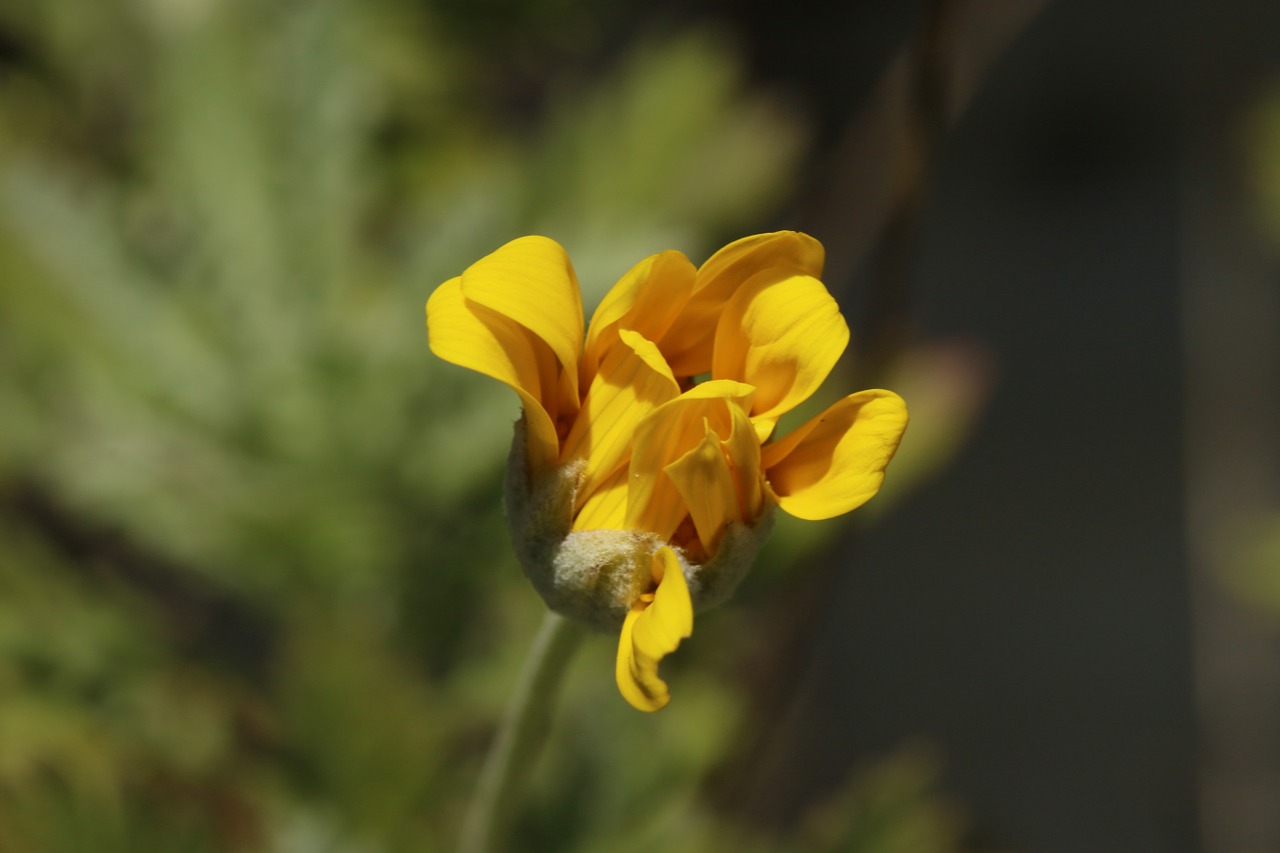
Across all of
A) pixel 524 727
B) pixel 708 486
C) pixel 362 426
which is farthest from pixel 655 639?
pixel 362 426

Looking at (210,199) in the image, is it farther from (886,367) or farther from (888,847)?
(888,847)

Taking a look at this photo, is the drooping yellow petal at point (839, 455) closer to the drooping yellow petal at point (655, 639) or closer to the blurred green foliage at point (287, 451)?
the drooping yellow petal at point (655, 639)

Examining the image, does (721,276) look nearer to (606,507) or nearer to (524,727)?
(606,507)

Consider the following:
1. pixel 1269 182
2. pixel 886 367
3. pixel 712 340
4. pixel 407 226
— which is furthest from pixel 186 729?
pixel 1269 182

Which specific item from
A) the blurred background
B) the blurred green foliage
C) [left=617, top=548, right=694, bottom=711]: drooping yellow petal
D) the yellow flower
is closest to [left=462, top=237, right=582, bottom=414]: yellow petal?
the yellow flower

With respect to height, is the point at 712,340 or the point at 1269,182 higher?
the point at 1269,182
